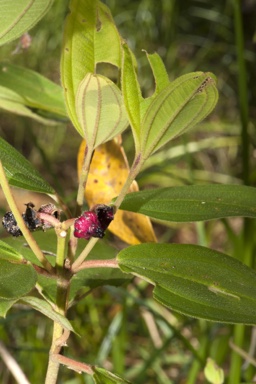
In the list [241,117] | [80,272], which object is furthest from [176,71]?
[80,272]

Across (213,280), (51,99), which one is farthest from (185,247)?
(51,99)

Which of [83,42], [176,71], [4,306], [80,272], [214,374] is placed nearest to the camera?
[4,306]

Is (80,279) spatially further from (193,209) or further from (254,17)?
(254,17)

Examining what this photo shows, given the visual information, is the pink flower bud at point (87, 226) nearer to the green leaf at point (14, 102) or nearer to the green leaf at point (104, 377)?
the green leaf at point (104, 377)

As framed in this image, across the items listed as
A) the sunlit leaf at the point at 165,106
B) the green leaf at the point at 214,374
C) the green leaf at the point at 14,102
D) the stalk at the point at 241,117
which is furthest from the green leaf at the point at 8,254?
the stalk at the point at 241,117

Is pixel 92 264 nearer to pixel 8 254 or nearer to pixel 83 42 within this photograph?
pixel 8 254

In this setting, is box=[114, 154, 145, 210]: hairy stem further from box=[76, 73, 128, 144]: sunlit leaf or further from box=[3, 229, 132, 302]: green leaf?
box=[3, 229, 132, 302]: green leaf

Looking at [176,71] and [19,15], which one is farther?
[176,71]

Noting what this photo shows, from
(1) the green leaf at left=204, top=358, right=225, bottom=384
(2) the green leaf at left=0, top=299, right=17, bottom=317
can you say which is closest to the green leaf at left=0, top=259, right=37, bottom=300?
(2) the green leaf at left=0, top=299, right=17, bottom=317
